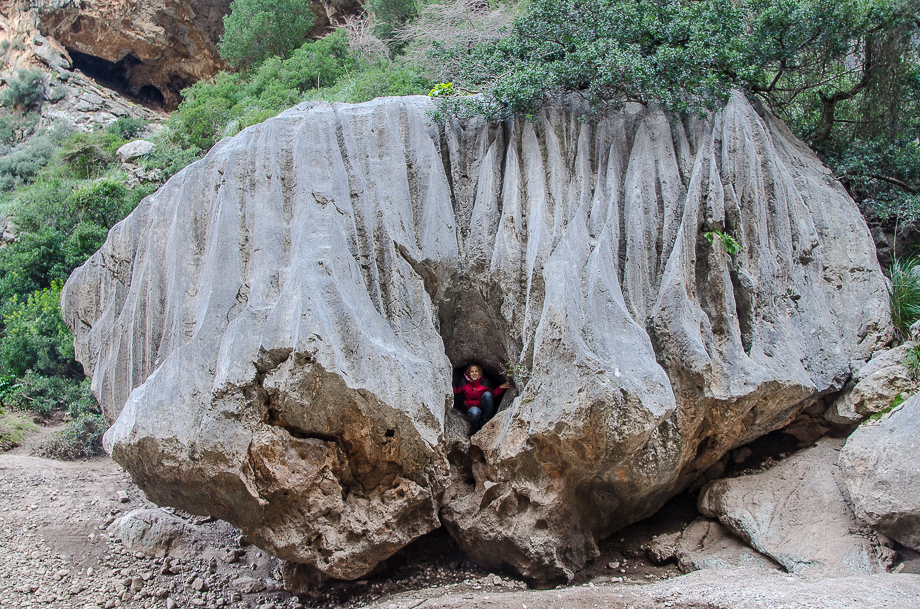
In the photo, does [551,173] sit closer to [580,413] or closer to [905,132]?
[580,413]

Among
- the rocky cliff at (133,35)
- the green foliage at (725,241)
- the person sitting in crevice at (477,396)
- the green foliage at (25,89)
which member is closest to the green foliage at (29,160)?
the green foliage at (25,89)

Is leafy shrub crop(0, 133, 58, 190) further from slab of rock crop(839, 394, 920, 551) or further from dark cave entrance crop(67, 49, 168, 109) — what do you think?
slab of rock crop(839, 394, 920, 551)

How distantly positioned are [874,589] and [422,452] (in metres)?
4.27

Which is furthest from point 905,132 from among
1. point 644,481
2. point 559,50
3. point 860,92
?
point 644,481

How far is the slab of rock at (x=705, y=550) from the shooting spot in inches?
288

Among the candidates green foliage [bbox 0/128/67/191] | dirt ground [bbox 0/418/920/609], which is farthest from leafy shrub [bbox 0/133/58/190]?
dirt ground [bbox 0/418/920/609]

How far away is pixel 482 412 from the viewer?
8.50m

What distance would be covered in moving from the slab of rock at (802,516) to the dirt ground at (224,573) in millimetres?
772

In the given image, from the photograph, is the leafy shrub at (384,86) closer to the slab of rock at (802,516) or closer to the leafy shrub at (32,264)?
the leafy shrub at (32,264)

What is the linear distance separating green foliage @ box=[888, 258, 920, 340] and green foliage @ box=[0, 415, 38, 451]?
13.7 m

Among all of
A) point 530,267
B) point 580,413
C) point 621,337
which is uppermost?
point 530,267

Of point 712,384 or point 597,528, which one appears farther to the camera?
point 597,528

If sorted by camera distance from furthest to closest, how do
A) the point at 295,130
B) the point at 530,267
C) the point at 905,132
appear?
the point at 905,132 → the point at 295,130 → the point at 530,267

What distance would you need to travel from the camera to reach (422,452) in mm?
7125
